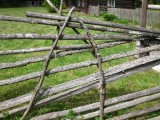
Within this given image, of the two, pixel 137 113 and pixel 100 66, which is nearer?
pixel 100 66

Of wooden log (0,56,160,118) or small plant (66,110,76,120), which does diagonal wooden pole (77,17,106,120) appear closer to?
wooden log (0,56,160,118)

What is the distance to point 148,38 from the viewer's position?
5.57m

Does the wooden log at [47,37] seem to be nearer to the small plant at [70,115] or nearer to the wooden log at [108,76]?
the wooden log at [108,76]

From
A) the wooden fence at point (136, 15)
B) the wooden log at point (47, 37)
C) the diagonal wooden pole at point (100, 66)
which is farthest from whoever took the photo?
the wooden fence at point (136, 15)

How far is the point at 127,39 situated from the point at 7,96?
3.06 meters

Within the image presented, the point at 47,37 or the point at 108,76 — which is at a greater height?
the point at 47,37

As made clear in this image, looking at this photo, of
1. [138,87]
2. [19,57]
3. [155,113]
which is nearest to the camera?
[155,113]

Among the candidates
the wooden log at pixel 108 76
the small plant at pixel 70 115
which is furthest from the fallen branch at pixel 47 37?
the small plant at pixel 70 115

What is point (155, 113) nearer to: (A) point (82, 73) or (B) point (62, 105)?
(B) point (62, 105)

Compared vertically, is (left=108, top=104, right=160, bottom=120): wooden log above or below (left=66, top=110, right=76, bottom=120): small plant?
below

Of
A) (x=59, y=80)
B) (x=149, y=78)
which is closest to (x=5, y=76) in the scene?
(x=59, y=80)

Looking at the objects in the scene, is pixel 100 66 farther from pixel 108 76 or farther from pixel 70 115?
pixel 70 115

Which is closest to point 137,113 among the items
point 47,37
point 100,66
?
point 100,66

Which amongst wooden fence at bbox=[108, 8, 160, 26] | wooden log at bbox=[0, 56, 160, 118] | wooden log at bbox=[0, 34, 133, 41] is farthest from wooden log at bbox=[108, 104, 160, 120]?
wooden fence at bbox=[108, 8, 160, 26]
